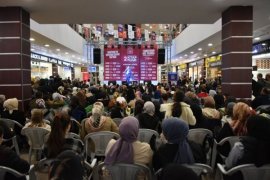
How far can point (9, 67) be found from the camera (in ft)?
29.0

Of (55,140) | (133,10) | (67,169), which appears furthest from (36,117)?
(133,10)

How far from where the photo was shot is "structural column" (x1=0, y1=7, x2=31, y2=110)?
28.7 ft

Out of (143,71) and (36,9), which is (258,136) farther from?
(143,71)

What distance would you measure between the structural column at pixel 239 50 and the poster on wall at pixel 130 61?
5.61 metres

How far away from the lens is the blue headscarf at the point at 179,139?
2945 millimetres

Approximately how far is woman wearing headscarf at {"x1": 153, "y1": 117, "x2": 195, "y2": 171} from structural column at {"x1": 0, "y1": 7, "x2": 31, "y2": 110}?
6800 millimetres

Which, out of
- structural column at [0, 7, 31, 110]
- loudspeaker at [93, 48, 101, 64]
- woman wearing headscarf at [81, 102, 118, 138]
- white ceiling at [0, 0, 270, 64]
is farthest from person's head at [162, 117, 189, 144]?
loudspeaker at [93, 48, 101, 64]

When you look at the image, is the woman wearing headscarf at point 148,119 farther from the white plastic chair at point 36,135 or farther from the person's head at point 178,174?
the person's head at point 178,174

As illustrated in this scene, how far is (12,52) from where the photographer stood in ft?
28.9

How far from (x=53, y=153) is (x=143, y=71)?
11.1 meters

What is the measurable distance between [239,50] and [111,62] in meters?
6.44

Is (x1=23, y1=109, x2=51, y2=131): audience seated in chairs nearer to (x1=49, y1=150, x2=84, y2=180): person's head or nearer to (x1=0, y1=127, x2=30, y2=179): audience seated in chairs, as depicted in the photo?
(x1=0, y1=127, x2=30, y2=179): audience seated in chairs

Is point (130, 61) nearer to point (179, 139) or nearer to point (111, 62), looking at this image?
point (111, 62)

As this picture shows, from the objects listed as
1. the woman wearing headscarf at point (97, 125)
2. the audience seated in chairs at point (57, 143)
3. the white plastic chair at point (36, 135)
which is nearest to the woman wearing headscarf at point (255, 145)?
the audience seated in chairs at point (57, 143)
